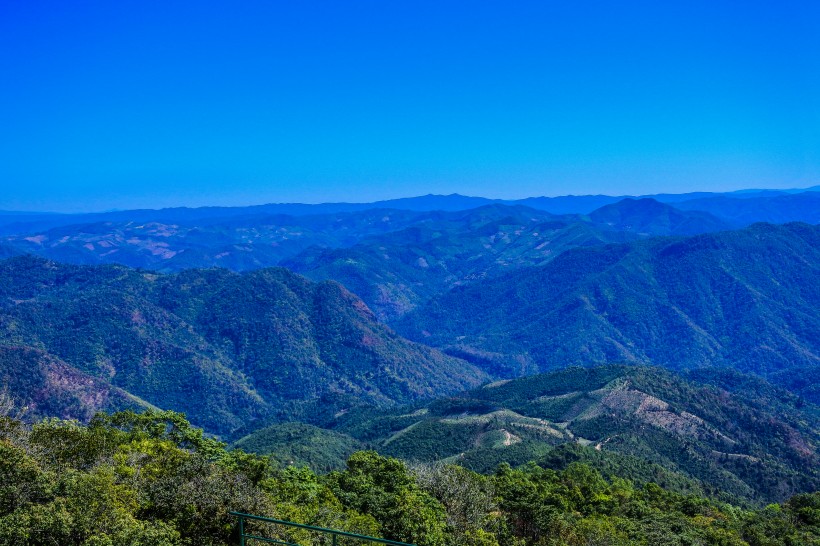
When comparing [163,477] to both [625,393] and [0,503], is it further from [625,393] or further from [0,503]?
[625,393]

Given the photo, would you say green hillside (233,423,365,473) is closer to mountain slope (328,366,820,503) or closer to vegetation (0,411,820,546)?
mountain slope (328,366,820,503)

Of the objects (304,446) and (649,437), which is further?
(304,446)

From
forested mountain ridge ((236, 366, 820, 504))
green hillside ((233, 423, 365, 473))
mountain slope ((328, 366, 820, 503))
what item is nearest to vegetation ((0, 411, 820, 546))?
forested mountain ridge ((236, 366, 820, 504))

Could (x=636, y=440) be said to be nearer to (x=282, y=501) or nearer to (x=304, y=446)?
(x=304, y=446)

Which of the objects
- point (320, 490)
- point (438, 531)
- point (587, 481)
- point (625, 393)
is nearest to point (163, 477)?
point (438, 531)

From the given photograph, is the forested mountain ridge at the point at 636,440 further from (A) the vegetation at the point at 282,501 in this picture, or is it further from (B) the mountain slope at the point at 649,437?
(A) the vegetation at the point at 282,501

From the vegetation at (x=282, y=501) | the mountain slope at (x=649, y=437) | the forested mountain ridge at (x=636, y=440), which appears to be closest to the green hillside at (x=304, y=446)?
the forested mountain ridge at (x=636, y=440)

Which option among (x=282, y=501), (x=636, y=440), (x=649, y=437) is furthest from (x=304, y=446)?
(x=282, y=501)
